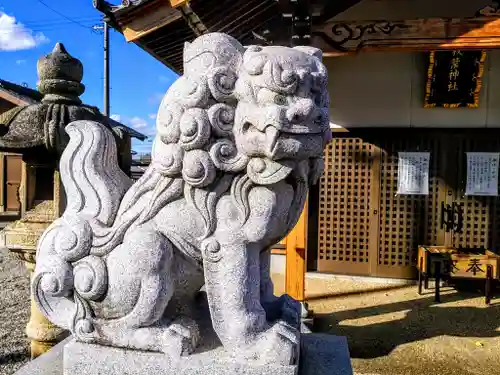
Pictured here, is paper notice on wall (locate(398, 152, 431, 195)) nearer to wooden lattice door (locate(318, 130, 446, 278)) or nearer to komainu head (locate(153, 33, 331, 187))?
wooden lattice door (locate(318, 130, 446, 278))

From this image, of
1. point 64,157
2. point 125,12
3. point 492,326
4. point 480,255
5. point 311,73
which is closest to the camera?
point 311,73

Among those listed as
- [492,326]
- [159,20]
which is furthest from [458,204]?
[159,20]

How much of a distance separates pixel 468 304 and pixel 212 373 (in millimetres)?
5300

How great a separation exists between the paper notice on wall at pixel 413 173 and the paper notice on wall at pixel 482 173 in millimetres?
610

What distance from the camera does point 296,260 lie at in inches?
187

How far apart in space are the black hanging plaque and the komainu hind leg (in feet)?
18.9

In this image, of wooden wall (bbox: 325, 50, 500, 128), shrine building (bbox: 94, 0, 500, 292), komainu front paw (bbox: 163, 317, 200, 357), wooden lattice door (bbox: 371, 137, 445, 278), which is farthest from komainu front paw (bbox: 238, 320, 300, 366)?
wooden wall (bbox: 325, 50, 500, 128)

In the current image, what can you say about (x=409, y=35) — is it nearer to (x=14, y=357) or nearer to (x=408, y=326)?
(x=408, y=326)

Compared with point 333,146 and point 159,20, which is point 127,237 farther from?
point 333,146

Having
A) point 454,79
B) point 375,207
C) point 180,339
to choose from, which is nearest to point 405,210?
point 375,207

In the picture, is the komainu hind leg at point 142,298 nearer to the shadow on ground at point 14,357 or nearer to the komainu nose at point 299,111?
the komainu nose at point 299,111

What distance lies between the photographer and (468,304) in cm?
583

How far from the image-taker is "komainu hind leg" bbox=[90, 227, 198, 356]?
169cm

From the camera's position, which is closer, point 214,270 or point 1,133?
point 214,270
